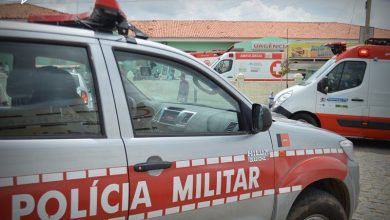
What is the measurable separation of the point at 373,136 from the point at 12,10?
8.20m

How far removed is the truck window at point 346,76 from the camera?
9.08m

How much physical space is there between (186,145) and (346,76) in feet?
25.2

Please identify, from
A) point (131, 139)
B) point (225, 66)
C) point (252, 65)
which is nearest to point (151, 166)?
point (131, 139)

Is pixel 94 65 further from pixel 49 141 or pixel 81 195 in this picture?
pixel 81 195

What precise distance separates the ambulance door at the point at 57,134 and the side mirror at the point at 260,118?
1.01m

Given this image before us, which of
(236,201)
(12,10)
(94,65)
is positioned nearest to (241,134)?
(236,201)

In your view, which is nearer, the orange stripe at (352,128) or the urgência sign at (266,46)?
the orange stripe at (352,128)

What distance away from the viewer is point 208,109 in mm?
2838

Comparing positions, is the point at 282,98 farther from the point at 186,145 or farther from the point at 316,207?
the point at 186,145

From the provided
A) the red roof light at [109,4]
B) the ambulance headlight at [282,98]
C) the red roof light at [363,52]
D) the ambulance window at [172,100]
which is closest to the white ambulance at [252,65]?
the ambulance headlight at [282,98]

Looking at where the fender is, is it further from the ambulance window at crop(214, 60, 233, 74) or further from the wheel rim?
the ambulance window at crop(214, 60, 233, 74)

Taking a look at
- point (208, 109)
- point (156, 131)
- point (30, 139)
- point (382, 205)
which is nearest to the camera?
point (30, 139)

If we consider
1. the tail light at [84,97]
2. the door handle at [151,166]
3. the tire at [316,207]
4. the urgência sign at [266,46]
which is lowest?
the tire at [316,207]

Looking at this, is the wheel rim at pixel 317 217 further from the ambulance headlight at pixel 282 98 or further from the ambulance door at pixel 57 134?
the ambulance headlight at pixel 282 98
